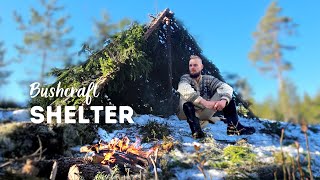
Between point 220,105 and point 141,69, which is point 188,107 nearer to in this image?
point 220,105

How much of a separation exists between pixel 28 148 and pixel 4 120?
0.99 m

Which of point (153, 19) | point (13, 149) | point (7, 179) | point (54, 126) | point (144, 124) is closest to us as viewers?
point (7, 179)

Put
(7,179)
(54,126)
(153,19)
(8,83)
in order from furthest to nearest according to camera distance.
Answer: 1. (8,83)
2. (153,19)
3. (54,126)
4. (7,179)

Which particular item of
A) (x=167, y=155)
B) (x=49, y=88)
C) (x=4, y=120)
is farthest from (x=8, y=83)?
(x=167, y=155)

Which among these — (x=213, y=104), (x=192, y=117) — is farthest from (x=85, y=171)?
(x=213, y=104)

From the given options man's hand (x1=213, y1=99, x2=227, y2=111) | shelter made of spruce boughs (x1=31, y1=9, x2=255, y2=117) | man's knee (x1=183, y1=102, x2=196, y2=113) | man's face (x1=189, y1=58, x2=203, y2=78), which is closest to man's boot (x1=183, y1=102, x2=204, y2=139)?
man's knee (x1=183, y1=102, x2=196, y2=113)

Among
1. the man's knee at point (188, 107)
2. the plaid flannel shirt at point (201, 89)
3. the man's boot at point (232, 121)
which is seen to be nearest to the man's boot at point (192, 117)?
the man's knee at point (188, 107)

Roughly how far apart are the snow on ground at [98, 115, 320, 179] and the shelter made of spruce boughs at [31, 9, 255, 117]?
1.85ft

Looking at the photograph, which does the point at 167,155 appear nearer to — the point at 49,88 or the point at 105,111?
the point at 105,111

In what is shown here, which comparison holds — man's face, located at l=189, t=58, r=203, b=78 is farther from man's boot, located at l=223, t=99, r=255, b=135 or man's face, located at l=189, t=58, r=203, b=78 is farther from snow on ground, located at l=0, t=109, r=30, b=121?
snow on ground, located at l=0, t=109, r=30, b=121

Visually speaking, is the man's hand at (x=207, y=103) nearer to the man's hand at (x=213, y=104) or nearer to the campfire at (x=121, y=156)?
the man's hand at (x=213, y=104)

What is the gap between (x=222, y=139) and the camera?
6.90 m

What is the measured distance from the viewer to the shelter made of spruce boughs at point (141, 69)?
7402mm

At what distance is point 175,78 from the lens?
29.9ft
